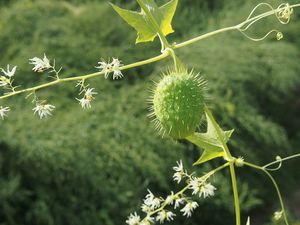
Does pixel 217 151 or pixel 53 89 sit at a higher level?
pixel 53 89

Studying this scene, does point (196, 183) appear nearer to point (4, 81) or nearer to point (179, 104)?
point (179, 104)

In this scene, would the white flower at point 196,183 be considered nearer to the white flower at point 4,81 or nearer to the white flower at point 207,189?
the white flower at point 207,189

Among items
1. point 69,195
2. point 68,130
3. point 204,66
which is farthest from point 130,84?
point 69,195

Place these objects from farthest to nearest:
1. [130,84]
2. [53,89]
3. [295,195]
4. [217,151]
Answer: [295,195]
[130,84]
[53,89]
[217,151]

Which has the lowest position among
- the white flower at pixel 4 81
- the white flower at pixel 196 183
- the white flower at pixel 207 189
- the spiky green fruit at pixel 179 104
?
the white flower at pixel 207 189

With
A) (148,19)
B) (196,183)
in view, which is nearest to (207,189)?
(196,183)

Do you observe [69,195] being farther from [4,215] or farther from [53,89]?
[53,89]

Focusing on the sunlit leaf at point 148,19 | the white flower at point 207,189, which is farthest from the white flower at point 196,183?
the sunlit leaf at point 148,19

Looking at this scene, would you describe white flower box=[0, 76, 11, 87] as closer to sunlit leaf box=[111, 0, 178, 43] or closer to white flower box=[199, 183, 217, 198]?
sunlit leaf box=[111, 0, 178, 43]
